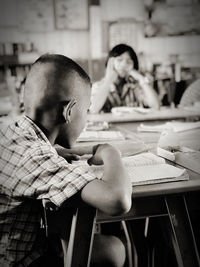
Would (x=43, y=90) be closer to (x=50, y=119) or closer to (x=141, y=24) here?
(x=50, y=119)

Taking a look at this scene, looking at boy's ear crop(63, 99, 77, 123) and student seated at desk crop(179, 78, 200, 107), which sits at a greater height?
boy's ear crop(63, 99, 77, 123)

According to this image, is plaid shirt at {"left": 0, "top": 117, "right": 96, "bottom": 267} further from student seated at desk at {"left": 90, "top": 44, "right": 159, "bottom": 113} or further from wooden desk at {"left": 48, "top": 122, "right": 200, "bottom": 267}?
student seated at desk at {"left": 90, "top": 44, "right": 159, "bottom": 113}

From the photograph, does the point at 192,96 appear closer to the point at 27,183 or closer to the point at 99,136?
the point at 99,136

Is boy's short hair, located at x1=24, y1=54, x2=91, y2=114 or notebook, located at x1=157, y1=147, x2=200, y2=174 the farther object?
notebook, located at x1=157, y1=147, x2=200, y2=174

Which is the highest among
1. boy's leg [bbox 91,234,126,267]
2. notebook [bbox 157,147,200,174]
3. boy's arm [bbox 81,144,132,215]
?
boy's arm [bbox 81,144,132,215]

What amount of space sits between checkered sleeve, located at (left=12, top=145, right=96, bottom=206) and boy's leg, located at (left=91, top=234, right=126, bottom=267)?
0.40m

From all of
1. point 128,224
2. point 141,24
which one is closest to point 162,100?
point 141,24

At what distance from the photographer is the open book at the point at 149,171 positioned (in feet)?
3.10

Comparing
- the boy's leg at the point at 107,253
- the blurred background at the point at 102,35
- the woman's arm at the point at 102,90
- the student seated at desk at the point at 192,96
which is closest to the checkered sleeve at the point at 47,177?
the boy's leg at the point at 107,253

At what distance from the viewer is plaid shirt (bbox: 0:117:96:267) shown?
2.63 ft

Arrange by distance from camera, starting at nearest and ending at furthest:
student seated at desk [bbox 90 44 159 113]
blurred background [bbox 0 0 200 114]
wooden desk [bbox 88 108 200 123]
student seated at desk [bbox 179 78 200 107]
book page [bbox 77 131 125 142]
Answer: book page [bbox 77 131 125 142] → wooden desk [bbox 88 108 200 123] → student seated at desk [bbox 90 44 159 113] → student seated at desk [bbox 179 78 200 107] → blurred background [bbox 0 0 200 114]

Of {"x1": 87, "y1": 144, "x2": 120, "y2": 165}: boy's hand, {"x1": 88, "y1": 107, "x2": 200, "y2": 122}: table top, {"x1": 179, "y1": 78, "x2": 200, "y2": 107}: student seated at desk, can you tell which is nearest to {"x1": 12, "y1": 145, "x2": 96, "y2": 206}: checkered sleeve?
{"x1": 87, "y1": 144, "x2": 120, "y2": 165}: boy's hand

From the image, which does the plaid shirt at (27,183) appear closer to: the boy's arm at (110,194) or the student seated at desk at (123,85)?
the boy's arm at (110,194)

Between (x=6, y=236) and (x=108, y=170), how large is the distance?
1.16ft
